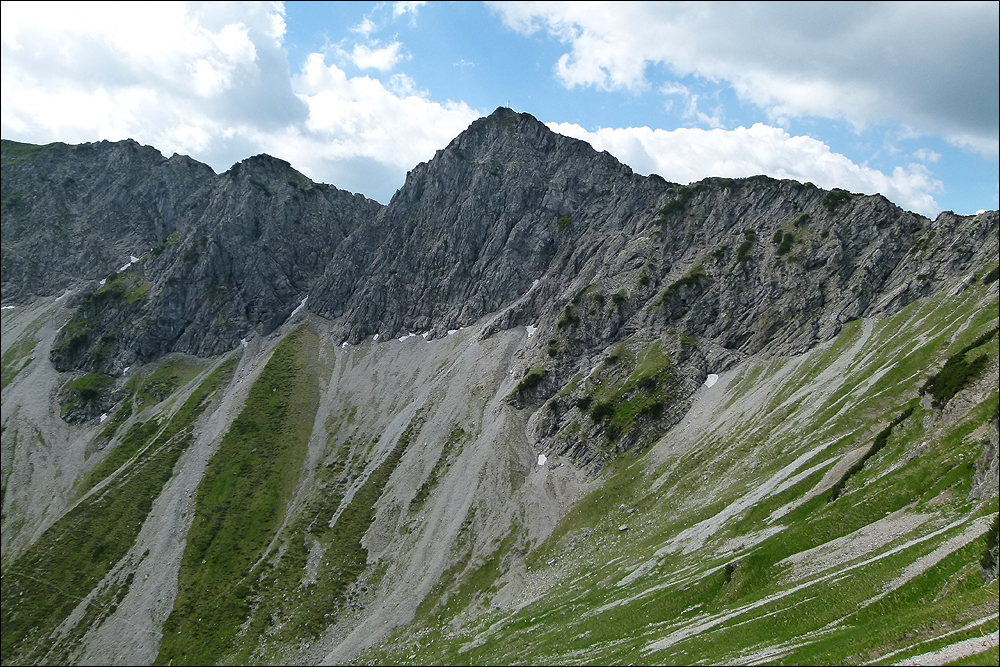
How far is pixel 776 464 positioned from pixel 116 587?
11865 centimetres

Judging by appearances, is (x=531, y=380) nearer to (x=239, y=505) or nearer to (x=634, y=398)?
(x=634, y=398)

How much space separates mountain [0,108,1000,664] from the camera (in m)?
47.4

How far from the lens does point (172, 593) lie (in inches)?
3873

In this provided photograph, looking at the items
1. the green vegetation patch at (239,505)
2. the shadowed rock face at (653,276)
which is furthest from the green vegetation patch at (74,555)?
the shadowed rock face at (653,276)

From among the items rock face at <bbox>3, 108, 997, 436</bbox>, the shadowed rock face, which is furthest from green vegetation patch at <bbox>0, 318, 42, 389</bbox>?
the shadowed rock face

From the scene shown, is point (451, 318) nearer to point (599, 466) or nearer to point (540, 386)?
point (540, 386)

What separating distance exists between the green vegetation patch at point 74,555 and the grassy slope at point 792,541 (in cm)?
6322

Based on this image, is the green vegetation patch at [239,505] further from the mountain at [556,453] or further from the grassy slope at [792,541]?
the grassy slope at [792,541]

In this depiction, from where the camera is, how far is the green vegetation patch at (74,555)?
9156 cm

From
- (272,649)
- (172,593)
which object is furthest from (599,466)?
(172,593)

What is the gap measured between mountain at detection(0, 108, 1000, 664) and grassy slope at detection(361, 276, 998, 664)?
0.39 meters

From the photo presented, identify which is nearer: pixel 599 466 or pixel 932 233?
pixel 599 466

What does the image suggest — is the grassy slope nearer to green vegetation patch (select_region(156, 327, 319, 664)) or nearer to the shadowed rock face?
the shadowed rock face

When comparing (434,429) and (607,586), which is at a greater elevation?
(434,429)
